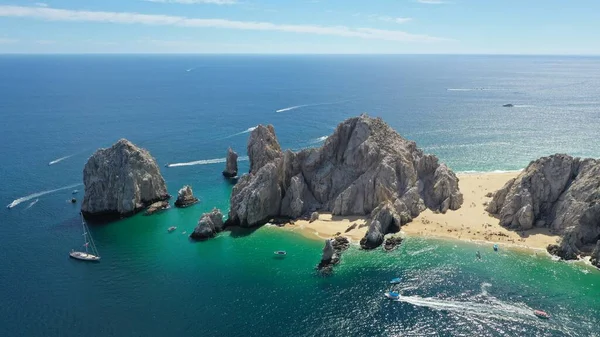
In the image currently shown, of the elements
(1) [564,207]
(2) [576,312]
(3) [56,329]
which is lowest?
(3) [56,329]

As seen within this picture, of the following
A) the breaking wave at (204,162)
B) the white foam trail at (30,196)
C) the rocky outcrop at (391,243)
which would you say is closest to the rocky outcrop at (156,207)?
the white foam trail at (30,196)

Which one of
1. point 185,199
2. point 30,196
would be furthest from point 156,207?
point 30,196

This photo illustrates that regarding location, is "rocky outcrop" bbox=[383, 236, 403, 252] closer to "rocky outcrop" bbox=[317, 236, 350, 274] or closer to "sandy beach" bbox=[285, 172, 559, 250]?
"sandy beach" bbox=[285, 172, 559, 250]

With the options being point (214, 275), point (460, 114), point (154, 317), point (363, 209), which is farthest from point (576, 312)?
point (460, 114)

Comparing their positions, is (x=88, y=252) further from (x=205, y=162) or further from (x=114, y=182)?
(x=205, y=162)

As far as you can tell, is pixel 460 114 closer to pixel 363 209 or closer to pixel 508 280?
pixel 363 209

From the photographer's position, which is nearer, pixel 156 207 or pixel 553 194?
pixel 553 194
